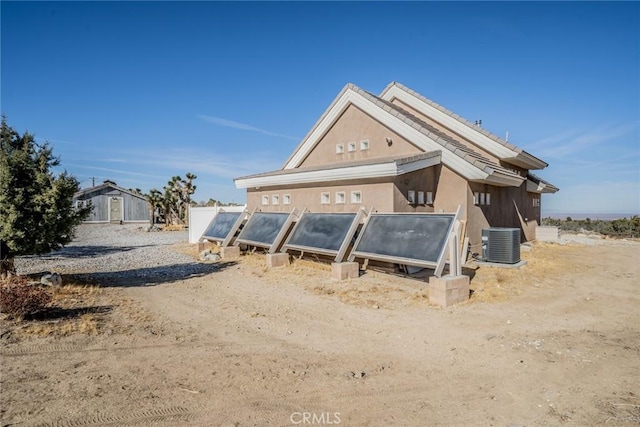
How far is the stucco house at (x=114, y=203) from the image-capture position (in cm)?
4069

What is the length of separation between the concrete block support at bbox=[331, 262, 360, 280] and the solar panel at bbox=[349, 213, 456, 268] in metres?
0.27

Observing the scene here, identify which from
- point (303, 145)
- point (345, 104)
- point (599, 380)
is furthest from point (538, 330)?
point (303, 145)

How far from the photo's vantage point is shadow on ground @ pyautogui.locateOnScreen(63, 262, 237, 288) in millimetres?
10695

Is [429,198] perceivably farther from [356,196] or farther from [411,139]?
[356,196]

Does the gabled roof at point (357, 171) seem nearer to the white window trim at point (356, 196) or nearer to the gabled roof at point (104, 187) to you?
the white window trim at point (356, 196)

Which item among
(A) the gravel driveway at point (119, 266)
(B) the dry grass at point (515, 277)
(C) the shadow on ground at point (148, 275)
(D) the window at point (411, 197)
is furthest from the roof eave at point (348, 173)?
(A) the gravel driveway at point (119, 266)

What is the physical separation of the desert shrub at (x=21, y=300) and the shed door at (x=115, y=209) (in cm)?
3990

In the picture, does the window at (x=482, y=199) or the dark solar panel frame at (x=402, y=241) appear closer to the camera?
the dark solar panel frame at (x=402, y=241)

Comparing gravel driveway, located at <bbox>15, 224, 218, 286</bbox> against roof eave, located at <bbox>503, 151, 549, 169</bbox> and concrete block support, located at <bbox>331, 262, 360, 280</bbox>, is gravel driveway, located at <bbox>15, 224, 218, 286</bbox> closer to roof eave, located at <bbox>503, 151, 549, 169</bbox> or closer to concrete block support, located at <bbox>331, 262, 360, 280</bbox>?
concrete block support, located at <bbox>331, 262, 360, 280</bbox>

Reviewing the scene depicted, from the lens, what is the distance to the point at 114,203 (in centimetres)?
4250

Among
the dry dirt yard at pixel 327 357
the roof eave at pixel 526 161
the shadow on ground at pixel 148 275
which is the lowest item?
the dry dirt yard at pixel 327 357

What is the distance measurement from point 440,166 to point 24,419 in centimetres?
1395

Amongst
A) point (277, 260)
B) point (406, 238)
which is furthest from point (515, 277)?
point (277, 260)

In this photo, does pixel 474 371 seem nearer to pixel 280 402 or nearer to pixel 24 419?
pixel 280 402
